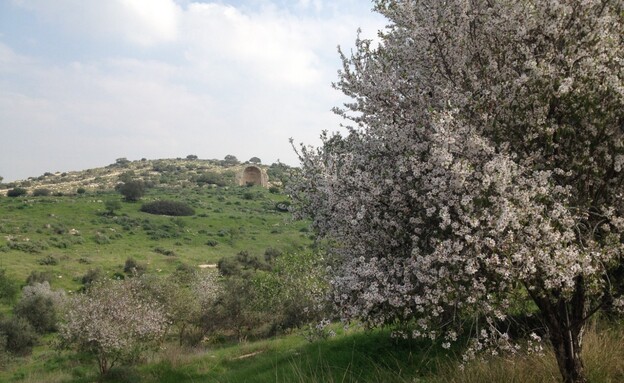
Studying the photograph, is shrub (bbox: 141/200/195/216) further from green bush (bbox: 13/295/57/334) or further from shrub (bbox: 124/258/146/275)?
green bush (bbox: 13/295/57/334)

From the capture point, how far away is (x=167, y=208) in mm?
123312

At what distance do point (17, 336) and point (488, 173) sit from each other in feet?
176

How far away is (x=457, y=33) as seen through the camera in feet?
27.6

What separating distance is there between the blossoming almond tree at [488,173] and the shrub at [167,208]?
119 meters

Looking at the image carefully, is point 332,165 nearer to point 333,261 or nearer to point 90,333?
point 333,261

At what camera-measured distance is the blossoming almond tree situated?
6.54 m

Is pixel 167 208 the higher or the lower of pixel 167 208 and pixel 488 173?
the lower

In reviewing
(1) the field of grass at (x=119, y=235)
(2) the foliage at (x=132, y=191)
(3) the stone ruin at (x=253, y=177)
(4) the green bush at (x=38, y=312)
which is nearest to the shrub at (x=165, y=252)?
(1) the field of grass at (x=119, y=235)

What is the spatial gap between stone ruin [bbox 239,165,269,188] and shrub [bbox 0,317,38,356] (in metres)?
136

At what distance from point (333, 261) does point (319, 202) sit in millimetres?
2059

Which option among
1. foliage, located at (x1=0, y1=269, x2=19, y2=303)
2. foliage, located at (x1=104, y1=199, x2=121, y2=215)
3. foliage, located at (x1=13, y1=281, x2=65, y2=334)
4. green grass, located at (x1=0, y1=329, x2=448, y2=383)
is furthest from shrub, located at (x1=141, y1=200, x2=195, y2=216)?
green grass, located at (x1=0, y1=329, x2=448, y2=383)

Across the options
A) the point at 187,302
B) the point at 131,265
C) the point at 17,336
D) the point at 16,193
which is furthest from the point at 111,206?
the point at 187,302

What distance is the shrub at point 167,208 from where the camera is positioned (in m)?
122

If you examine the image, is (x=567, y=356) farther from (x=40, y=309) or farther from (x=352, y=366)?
(x=40, y=309)
